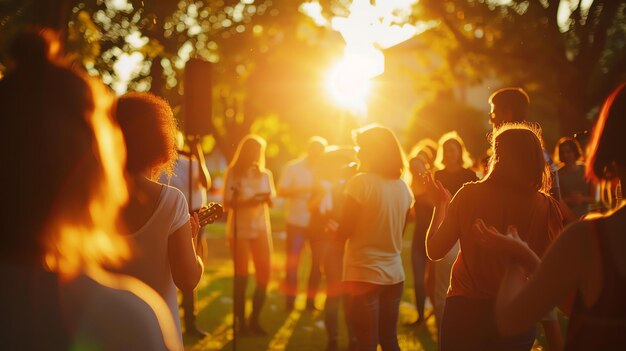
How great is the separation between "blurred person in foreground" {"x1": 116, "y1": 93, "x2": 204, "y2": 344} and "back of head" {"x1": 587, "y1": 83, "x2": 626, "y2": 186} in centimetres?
180

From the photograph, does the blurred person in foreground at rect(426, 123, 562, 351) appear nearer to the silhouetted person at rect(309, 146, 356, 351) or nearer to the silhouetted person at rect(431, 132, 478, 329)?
the silhouetted person at rect(431, 132, 478, 329)

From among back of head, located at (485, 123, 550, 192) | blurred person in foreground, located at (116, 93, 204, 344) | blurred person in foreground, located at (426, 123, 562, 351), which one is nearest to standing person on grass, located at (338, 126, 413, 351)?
blurred person in foreground, located at (426, 123, 562, 351)

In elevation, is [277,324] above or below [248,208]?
below

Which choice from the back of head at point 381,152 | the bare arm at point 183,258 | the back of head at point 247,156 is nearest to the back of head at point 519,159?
the bare arm at point 183,258

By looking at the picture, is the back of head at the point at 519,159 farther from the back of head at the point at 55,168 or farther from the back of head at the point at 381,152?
the back of head at the point at 55,168

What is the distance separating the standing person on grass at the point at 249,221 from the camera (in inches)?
348

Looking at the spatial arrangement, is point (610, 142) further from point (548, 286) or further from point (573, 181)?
point (573, 181)

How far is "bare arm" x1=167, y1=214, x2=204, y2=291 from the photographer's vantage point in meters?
3.31

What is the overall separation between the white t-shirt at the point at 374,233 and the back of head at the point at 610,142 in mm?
3408

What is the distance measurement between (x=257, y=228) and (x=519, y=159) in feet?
18.0

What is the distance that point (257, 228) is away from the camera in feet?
29.2

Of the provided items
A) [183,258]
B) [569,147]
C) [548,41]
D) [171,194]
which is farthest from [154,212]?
[548,41]

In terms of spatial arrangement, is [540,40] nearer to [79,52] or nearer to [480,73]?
[480,73]

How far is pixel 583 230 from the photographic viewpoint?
6.59 ft
